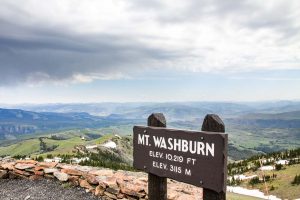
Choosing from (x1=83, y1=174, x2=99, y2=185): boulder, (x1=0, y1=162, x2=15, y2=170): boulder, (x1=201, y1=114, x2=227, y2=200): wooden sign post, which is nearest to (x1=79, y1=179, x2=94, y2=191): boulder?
(x1=83, y1=174, x2=99, y2=185): boulder

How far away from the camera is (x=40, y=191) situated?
16.6 metres

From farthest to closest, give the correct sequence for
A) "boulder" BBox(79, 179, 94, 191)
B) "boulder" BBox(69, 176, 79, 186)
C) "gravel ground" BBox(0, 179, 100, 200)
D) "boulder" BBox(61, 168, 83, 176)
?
1. "boulder" BBox(61, 168, 83, 176)
2. "boulder" BBox(69, 176, 79, 186)
3. "boulder" BBox(79, 179, 94, 191)
4. "gravel ground" BBox(0, 179, 100, 200)

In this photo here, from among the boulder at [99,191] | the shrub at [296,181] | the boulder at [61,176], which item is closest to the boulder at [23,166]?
the boulder at [61,176]

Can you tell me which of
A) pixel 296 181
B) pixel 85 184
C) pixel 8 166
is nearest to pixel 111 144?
pixel 296 181

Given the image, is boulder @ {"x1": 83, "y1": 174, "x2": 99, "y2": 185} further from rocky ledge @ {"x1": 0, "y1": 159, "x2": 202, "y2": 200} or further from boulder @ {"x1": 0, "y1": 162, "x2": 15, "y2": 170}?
boulder @ {"x1": 0, "y1": 162, "x2": 15, "y2": 170}

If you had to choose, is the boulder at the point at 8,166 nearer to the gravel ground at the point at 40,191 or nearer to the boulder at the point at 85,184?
the gravel ground at the point at 40,191

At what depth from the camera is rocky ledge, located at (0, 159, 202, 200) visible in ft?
46.2

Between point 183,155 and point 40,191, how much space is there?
985 cm

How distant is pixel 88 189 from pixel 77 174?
55.1 inches

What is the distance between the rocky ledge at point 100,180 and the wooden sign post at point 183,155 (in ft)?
11.9

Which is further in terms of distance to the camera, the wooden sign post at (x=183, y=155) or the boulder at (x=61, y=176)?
the boulder at (x=61, y=176)

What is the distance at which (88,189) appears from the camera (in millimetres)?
16000

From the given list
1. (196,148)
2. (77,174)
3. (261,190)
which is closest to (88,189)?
(77,174)

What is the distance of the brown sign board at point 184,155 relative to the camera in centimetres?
818
